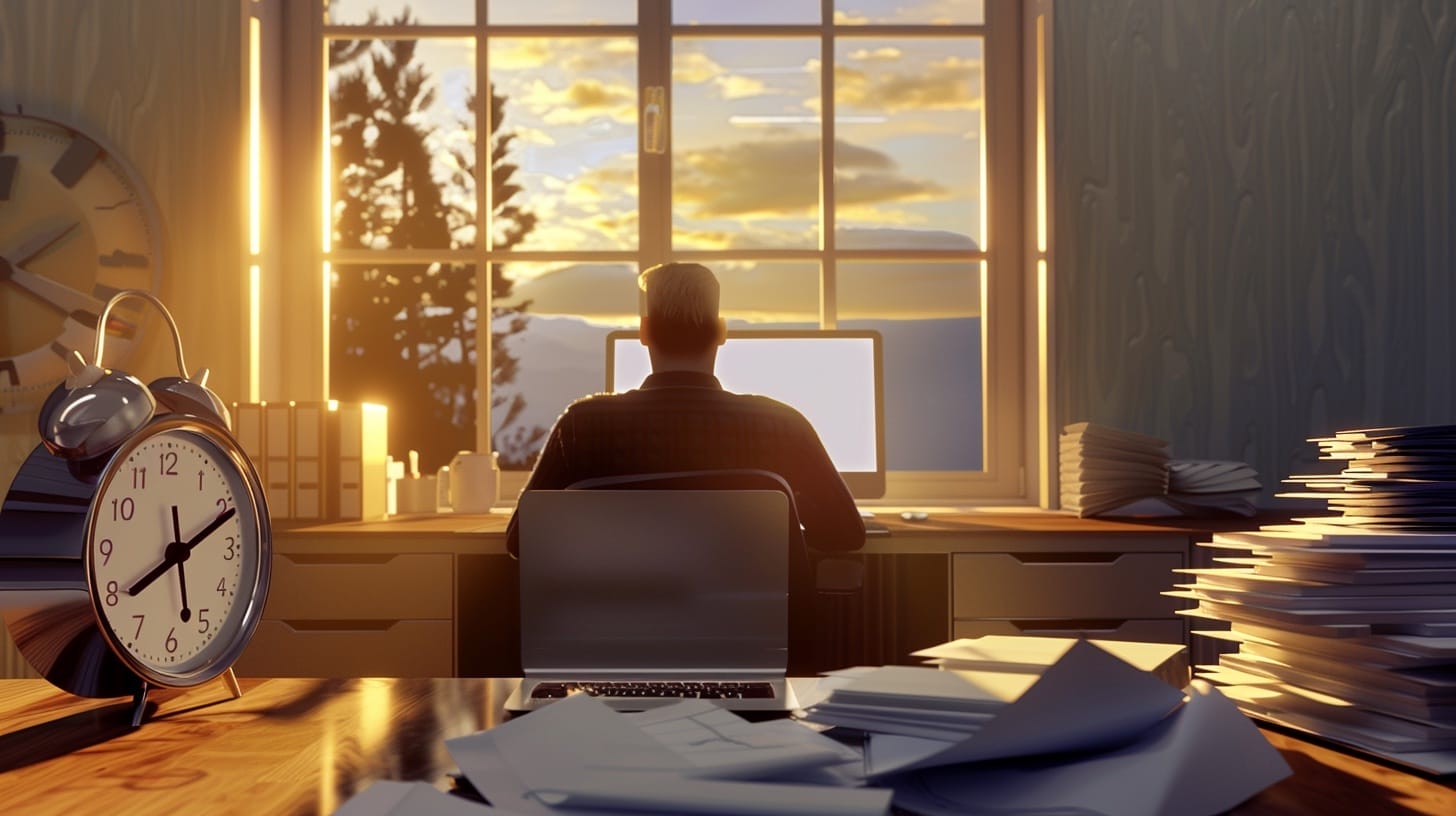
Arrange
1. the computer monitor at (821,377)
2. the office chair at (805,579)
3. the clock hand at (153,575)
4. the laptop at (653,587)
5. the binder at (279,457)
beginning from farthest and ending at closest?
the computer monitor at (821,377)
the binder at (279,457)
the office chair at (805,579)
the laptop at (653,587)
the clock hand at (153,575)

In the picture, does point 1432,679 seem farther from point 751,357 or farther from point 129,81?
point 129,81

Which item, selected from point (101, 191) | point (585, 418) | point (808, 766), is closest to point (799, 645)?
point (585, 418)

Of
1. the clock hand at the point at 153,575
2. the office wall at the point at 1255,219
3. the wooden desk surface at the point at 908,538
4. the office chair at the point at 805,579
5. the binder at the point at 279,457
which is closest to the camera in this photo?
the clock hand at the point at 153,575

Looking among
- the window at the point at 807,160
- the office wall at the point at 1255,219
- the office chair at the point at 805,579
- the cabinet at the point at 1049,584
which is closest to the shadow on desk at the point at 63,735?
the office chair at the point at 805,579

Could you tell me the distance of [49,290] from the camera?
2.91 meters

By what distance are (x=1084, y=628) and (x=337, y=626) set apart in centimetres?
162

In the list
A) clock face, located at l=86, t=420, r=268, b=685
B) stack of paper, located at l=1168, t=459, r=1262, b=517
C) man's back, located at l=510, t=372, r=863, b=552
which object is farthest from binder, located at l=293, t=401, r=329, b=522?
stack of paper, located at l=1168, t=459, r=1262, b=517

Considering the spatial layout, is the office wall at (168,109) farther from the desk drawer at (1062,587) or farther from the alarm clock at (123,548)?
the alarm clock at (123,548)

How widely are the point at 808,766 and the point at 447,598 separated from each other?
1935mm

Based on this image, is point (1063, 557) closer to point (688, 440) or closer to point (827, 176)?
point (688, 440)

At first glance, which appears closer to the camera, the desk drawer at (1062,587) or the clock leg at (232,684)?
the clock leg at (232,684)

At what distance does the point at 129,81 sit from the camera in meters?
2.96

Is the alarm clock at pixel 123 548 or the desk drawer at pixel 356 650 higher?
the alarm clock at pixel 123 548

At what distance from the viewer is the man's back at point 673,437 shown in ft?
6.29
